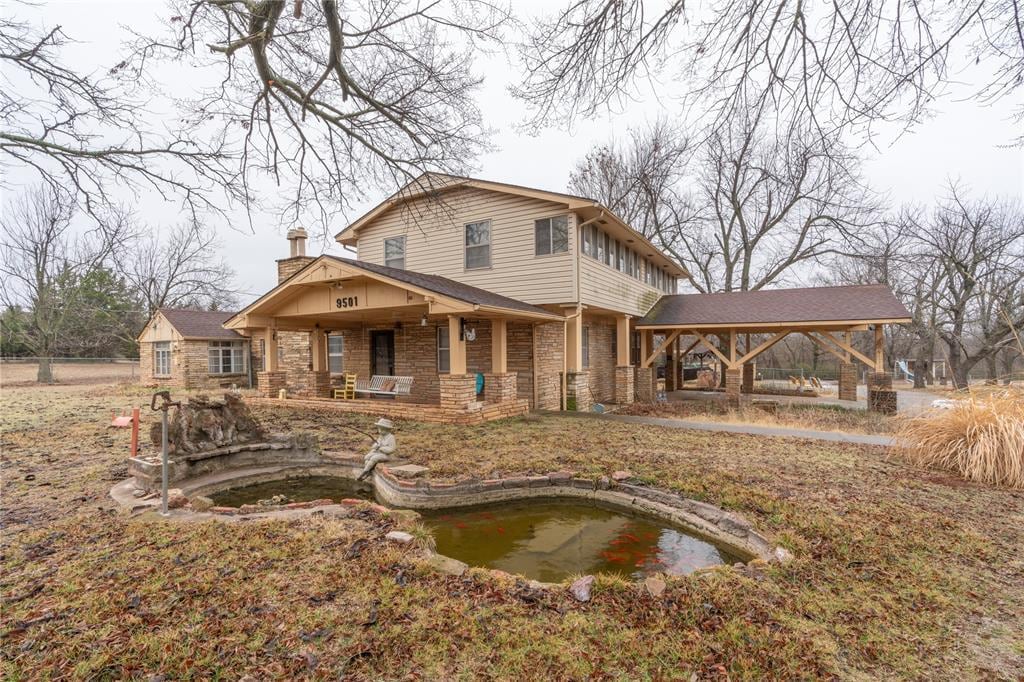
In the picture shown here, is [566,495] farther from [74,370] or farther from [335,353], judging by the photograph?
[74,370]

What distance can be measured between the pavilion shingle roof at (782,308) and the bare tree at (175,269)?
28486 mm

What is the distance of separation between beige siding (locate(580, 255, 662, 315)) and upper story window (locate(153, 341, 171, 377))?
64.4 feet

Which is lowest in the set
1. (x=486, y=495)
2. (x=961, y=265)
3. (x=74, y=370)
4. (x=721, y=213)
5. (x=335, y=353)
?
(x=486, y=495)

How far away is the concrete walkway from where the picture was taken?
314 inches

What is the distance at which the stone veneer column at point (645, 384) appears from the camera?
14906 millimetres

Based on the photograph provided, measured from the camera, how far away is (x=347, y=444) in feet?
25.2

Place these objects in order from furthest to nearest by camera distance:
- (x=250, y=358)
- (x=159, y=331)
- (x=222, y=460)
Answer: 1. (x=250, y=358)
2. (x=159, y=331)
3. (x=222, y=460)

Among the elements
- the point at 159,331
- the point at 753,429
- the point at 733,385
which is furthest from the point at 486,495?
the point at 159,331

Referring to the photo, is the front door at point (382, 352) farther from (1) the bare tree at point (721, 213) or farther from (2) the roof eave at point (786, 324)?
(1) the bare tree at point (721, 213)

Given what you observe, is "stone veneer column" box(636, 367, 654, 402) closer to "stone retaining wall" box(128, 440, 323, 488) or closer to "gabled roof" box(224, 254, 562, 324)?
"gabled roof" box(224, 254, 562, 324)

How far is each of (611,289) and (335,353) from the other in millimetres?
9877

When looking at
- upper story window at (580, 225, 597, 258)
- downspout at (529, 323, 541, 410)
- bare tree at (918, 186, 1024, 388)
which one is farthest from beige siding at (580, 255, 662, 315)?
bare tree at (918, 186, 1024, 388)

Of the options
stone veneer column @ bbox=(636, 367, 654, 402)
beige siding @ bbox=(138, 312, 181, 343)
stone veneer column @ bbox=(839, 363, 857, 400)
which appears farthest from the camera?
beige siding @ bbox=(138, 312, 181, 343)

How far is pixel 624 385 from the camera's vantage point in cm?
1406
